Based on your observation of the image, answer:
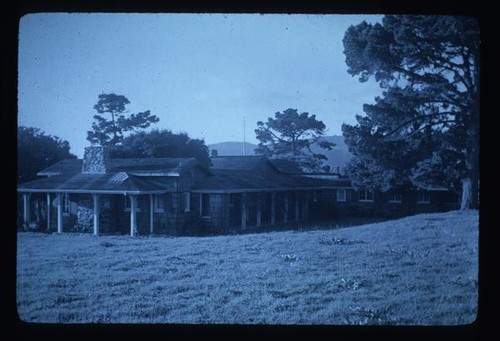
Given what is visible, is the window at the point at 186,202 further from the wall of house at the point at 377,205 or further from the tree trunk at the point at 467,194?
the tree trunk at the point at 467,194

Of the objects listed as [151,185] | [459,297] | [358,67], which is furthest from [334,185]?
[459,297]

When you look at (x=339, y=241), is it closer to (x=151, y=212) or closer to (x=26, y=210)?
(x=151, y=212)

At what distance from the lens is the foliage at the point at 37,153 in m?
11.2

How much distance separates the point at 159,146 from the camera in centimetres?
A: 1351

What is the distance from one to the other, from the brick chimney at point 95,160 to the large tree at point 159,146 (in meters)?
0.33

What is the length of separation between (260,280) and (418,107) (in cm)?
999

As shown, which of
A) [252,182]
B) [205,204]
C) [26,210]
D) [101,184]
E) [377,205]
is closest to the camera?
[101,184]

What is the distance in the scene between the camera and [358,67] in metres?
14.8

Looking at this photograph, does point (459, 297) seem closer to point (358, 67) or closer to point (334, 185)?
point (358, 67)

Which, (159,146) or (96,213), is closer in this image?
Result: (159,146)

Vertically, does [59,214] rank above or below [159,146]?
below

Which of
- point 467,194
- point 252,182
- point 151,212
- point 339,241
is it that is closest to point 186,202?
point 151,212
